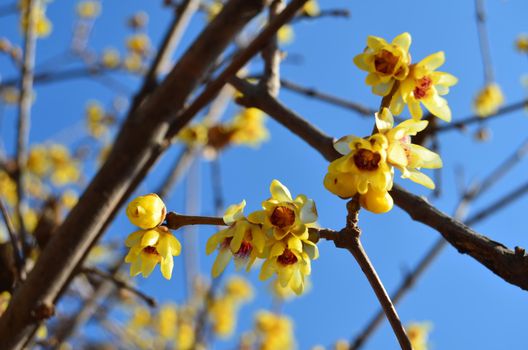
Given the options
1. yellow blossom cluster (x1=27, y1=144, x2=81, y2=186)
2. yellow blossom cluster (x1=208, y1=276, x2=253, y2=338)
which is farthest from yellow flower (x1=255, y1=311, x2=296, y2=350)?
yellow blossom cluster (x1=27, y1=144, x2=81, y2=186)

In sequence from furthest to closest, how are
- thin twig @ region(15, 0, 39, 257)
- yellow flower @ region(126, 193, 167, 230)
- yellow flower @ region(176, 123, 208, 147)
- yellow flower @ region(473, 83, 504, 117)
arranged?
yellow flower @ region(473, 83, 504, 117) → yellow flower @ region(176, 123, 208, 147) → thin twig @ region(15, 0, 39, 257) → yellow flower @ region(126, 193, 167, 230)

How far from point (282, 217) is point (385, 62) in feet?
1.39

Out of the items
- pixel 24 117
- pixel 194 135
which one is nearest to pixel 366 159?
pixel 24 117

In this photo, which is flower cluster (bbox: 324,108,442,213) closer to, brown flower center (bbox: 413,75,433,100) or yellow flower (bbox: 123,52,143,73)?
brown flower center (bbox: 413,75,433,100)

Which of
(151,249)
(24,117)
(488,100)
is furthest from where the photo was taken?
(488,100)

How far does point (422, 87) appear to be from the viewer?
1.16 metres

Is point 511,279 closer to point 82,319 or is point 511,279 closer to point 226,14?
point 226,14

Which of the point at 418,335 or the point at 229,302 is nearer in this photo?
the point at 418,335

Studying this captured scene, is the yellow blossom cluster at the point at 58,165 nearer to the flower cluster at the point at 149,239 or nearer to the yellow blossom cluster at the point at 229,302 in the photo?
the yellow blossom cluster at the point at 229,302

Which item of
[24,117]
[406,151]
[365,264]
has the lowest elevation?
[365,264]

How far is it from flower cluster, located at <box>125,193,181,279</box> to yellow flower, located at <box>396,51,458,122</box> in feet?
1.81

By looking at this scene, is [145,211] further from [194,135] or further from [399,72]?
[194,135]

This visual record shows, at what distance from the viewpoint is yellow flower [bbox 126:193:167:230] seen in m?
1.03

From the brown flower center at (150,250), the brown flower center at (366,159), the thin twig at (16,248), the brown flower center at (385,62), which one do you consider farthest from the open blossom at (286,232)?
the thin twig at (16,248)
